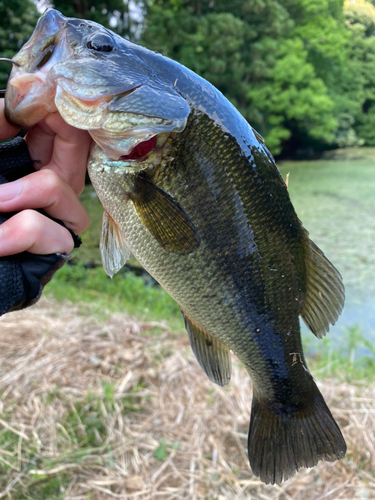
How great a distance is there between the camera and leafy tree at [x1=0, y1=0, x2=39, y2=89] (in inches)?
398

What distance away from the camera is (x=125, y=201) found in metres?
1.27

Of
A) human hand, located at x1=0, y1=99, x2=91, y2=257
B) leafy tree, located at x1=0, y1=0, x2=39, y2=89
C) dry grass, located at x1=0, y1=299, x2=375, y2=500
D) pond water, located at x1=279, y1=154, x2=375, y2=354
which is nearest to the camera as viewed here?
human hand, located at x1=0, y1=99, x2=91, y2=257

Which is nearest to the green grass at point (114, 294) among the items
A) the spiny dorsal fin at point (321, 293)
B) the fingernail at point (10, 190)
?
the spiny dorsal fin at point (321, 293)

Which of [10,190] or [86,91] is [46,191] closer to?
[10,190]

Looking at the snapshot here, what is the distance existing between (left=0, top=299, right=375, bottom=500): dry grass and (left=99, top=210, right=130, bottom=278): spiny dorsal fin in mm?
1567

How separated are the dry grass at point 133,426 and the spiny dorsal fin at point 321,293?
4.67 ft

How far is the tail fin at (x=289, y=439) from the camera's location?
144cm

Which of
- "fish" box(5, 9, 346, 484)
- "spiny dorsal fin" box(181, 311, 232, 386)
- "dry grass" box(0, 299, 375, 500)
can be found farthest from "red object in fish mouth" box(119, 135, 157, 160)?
"dry grass" box(0, 299, 375, 500)

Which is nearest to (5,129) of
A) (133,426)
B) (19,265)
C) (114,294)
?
(19,265)

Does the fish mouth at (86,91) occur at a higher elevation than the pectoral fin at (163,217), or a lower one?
higher

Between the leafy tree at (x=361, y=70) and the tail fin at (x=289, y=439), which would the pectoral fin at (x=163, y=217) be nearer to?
the tail fin at (x=289, y=439)

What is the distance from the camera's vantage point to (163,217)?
4.00 ft

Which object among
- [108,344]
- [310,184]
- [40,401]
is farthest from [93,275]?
[310,184]

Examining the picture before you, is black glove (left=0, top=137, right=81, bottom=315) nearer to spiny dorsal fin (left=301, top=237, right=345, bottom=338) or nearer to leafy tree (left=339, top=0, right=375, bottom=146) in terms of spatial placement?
spiny dorsal fin (left=301, top=237, right=345, bottom=338)
